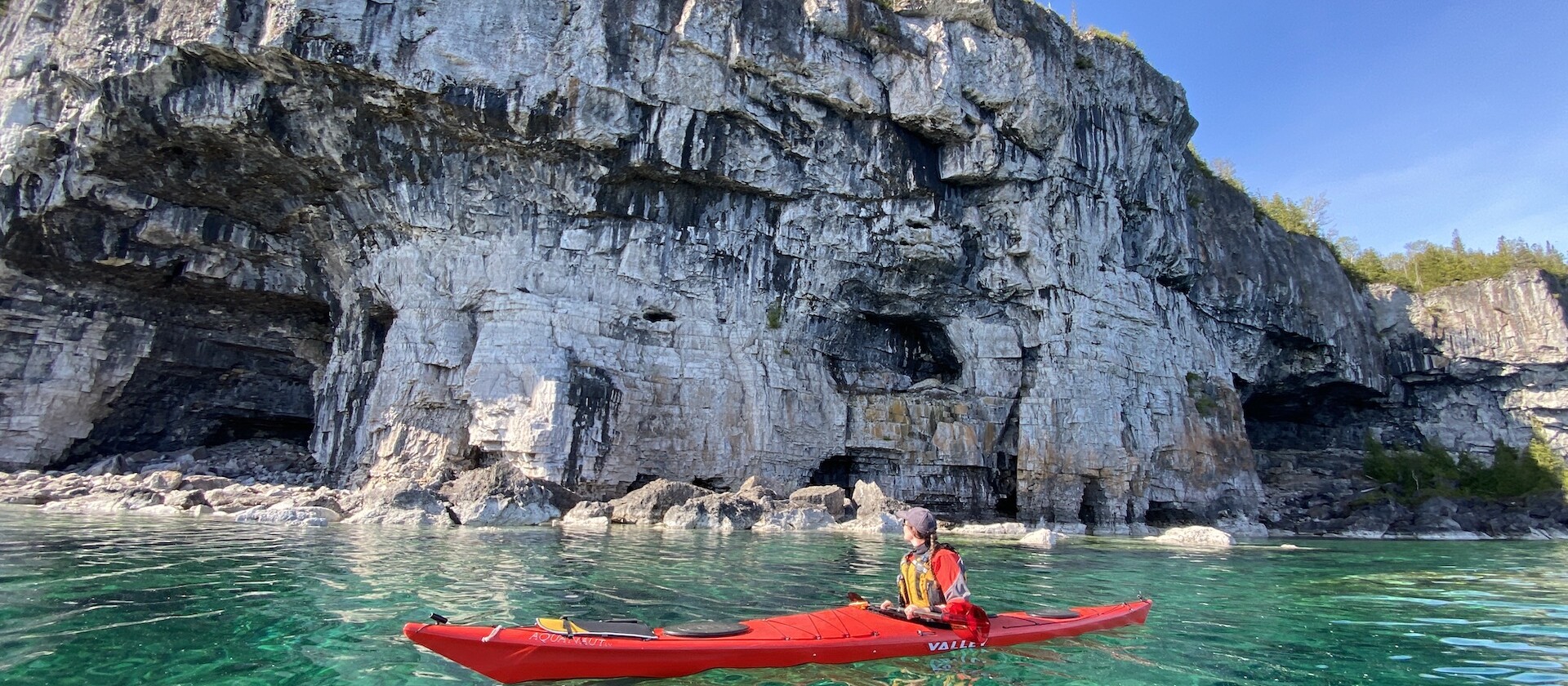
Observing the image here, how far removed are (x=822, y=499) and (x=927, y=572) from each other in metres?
15.2

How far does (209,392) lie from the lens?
104ft

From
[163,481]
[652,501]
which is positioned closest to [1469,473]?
[652,501]

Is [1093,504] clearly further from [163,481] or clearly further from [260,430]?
[260,430]

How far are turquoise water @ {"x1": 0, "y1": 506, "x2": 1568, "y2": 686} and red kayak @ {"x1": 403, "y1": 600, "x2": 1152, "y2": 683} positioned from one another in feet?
0.51

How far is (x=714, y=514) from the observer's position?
20516mm

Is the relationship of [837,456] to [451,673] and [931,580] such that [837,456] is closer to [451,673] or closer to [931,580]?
[931,580]

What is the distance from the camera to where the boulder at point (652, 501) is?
2091cm

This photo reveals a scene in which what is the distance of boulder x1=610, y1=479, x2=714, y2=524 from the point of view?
20.9 metres

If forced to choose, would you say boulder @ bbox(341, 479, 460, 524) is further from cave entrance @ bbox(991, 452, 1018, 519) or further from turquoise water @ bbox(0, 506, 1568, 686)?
cave entrance @ bbox(991, 452, 1018, 519)

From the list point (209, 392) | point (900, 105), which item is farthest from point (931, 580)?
point (209, 392)

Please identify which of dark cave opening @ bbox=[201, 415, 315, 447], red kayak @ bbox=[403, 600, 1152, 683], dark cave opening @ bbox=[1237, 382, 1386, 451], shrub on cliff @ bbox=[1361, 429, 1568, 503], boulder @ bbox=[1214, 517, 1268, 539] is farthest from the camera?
dark cave opening @ bbox=[1237, 382, 1386, 451]

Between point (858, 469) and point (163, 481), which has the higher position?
point (858, 469)

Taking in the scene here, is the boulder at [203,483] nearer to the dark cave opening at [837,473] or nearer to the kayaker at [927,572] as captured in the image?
the dark cave opening at [837,473]

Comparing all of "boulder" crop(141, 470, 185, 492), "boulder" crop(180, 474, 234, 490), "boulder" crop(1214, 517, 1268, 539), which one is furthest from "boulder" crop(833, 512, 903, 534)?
"boulder" crop(141, 470, 185, 492)
